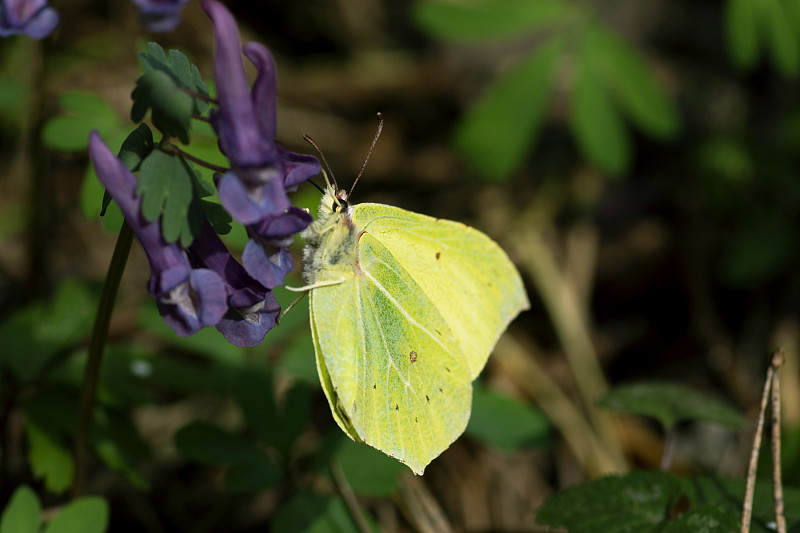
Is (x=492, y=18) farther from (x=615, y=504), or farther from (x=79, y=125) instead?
(x=615, y=504)

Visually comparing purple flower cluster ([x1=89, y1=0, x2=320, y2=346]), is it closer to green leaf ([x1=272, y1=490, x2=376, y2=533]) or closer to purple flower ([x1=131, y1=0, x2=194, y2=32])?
purple flower ([x1=131, y1=0, x2=194, y2=32])

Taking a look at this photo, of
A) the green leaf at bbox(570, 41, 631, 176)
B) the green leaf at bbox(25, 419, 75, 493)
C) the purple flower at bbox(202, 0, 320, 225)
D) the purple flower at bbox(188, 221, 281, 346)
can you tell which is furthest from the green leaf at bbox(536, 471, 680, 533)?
the green leaf at bbox(570, 41, 631, 176)

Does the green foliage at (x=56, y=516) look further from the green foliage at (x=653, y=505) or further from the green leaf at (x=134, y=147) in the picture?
the green foliage at (x=653, y=505)

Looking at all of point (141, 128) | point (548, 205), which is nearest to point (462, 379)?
point (141, 128)

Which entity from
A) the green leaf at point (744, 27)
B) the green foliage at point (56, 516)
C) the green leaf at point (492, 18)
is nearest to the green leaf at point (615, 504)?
the green foliage at point (56, 516)

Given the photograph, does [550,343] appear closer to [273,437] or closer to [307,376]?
[307,376]

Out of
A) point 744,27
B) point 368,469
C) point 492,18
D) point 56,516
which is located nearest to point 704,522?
point 368,469
